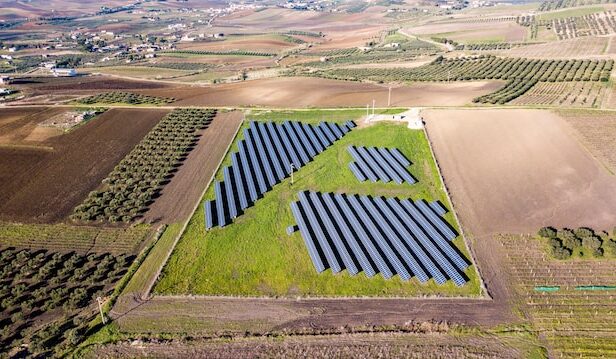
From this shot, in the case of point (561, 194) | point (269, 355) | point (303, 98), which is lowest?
point (269, 355)

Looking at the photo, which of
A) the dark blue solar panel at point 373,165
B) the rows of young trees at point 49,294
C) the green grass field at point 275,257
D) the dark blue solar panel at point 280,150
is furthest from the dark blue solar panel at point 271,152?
the rows of young trees at point 49,294

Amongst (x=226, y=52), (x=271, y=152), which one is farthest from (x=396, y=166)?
(x=226, y=52)

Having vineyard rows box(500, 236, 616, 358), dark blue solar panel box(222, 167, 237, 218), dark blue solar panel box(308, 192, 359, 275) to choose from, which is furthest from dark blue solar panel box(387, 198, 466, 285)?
dark blue solar panel box(222, 167, 237, 218)

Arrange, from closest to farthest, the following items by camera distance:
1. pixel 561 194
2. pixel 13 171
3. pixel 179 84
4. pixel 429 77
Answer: pixel 561 194 < pixel 13 171 < pixel 429 77 < pixel 179 84

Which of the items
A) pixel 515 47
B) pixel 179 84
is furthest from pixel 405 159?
pixel 515 47

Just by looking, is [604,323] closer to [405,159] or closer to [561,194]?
[561,194]

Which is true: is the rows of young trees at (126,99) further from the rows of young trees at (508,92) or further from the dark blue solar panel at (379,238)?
the rows of young trees at (508,92)

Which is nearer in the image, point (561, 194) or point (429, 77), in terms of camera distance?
point (561, 194)
